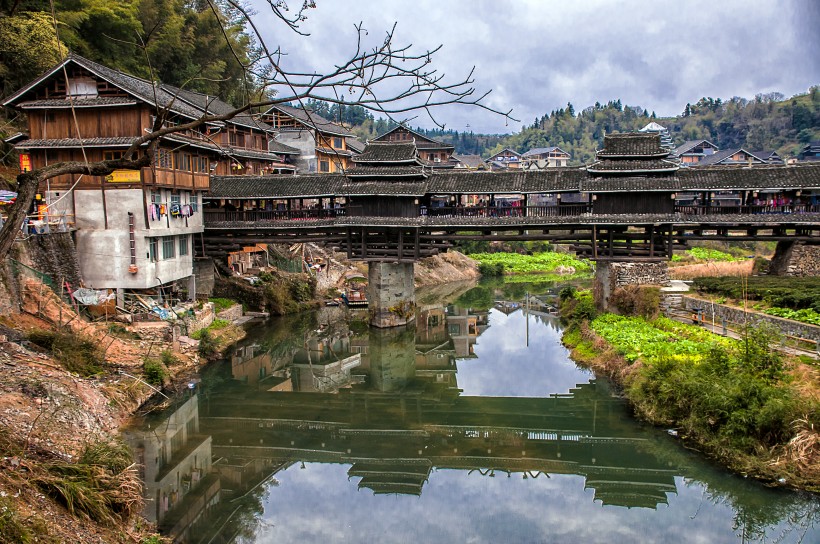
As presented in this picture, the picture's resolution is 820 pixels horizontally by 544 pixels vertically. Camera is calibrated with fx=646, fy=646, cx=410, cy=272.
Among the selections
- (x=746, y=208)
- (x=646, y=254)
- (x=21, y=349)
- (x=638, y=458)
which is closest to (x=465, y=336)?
(x=646, y=254)

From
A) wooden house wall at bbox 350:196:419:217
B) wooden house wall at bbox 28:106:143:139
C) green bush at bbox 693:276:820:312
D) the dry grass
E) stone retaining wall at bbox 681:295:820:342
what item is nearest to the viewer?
stone retaining wall at bbox 681:295:820:342

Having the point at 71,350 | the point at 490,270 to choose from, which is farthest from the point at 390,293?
the point at 490,270

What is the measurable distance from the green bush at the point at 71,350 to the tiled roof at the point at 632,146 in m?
18.6

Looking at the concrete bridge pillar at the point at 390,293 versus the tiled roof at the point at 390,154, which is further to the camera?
the concrete bridge pillar at the point at 390,293

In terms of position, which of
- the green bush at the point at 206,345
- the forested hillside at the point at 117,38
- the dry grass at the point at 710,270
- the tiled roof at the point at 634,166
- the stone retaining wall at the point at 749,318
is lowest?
the green bush at the point at 206,345

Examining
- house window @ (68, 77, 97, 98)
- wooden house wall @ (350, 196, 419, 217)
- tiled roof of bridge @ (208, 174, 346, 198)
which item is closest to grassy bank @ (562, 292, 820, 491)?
wooden house wall @ (350, 196, 419, 217)

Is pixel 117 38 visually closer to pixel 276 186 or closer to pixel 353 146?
pixel 276 186

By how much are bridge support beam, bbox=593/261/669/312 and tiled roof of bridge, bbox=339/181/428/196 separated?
26.2ft

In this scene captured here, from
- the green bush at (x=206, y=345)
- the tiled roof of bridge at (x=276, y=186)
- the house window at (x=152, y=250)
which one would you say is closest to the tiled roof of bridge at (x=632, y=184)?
the tiled roof of bridge at (x=276, y=186)

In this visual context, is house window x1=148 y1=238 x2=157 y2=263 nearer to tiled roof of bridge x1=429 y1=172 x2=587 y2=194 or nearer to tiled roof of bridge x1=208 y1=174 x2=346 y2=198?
tiled roof of bridge x1=208 y1=174 x2=346 y2=198

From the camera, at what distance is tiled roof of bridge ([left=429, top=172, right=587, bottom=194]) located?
2584 centimetres

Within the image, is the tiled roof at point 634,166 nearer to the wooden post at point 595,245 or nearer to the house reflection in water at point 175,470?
the wooden post at point 595,245

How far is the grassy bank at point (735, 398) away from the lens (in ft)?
42.6

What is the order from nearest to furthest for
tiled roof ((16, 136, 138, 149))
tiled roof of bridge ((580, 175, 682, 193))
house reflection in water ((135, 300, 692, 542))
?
house reflection in water ((135, 300, 692, 542)) < tiled roof ((16, 136, 138, 149)) < tiled roof of bridge ((580, 175, 682, 193))
